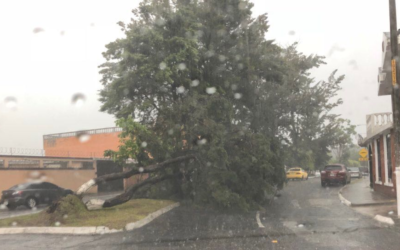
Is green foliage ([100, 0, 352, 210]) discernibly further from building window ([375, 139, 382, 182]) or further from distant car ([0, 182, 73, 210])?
building window ([375, 139, 382, 182])

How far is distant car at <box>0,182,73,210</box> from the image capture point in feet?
55.4

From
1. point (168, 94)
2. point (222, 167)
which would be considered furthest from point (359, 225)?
point (168, 94)

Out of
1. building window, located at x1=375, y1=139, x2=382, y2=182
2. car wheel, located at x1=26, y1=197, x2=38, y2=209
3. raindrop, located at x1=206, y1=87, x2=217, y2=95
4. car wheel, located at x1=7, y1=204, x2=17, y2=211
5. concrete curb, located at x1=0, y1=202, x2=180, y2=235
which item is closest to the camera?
concrete curb, located at x1=0, y1=202, x2=180, y2=235

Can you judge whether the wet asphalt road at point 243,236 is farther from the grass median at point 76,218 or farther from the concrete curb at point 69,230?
the grass median at point 76,218

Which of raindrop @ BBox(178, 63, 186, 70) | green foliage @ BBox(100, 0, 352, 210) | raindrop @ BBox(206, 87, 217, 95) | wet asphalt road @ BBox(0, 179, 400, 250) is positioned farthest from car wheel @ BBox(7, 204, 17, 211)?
raindrop @ BBox(206, 87, 217, 95)

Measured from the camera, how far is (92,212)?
39.8ft

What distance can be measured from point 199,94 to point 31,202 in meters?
9.31

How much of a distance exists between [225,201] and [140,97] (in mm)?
6715

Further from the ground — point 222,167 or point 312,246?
point 222,167

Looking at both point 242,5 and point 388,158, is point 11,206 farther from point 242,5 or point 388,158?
point 388,158

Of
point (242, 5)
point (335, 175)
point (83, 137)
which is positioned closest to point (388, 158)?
point (335, 175)

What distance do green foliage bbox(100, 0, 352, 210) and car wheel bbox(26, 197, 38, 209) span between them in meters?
5.29

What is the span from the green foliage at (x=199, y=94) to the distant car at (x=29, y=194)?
5.01m

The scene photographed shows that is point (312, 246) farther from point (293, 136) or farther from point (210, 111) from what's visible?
point (293, 136)
